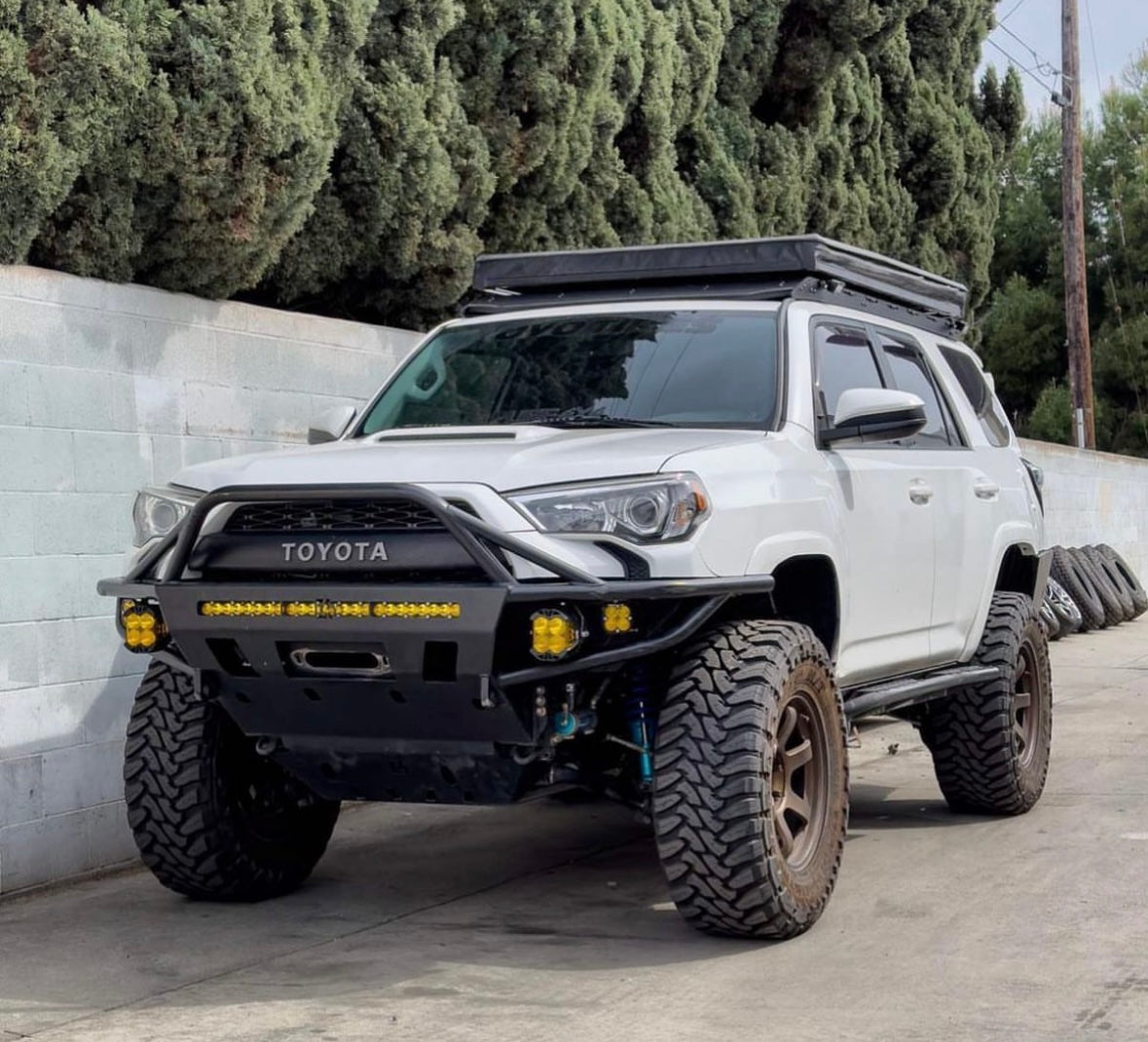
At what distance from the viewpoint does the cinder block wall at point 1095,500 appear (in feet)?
65.2

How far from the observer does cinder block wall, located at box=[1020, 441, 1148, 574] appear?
65.2 feet

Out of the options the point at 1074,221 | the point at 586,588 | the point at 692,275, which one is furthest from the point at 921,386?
the point at 1074,221

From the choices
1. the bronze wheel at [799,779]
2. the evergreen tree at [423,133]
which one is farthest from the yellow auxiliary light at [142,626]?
the bronze wheel at [799,779]

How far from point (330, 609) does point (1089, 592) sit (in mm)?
14642

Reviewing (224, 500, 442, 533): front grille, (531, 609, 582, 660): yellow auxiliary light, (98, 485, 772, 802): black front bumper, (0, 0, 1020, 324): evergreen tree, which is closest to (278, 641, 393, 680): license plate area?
(98, 485, 772, 802): black front bumper

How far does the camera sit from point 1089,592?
62.2ft

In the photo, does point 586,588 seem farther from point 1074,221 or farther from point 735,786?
point 1074,221

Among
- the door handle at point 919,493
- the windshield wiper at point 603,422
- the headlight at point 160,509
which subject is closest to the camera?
the headlight at point 160,509

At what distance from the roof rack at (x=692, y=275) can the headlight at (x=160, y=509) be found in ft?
6.46

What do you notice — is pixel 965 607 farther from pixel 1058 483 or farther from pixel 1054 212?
pixel 1054 212

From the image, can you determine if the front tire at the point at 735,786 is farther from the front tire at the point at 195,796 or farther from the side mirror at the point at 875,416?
the front tire at the point at 195,796

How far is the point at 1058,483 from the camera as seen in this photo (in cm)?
2011

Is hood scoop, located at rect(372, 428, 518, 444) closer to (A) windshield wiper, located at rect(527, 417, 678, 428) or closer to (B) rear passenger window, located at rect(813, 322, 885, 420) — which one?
(A) windshield wiper, located at rect(527, 417, 678, 428)

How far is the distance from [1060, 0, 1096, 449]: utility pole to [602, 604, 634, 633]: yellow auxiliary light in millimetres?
23126
